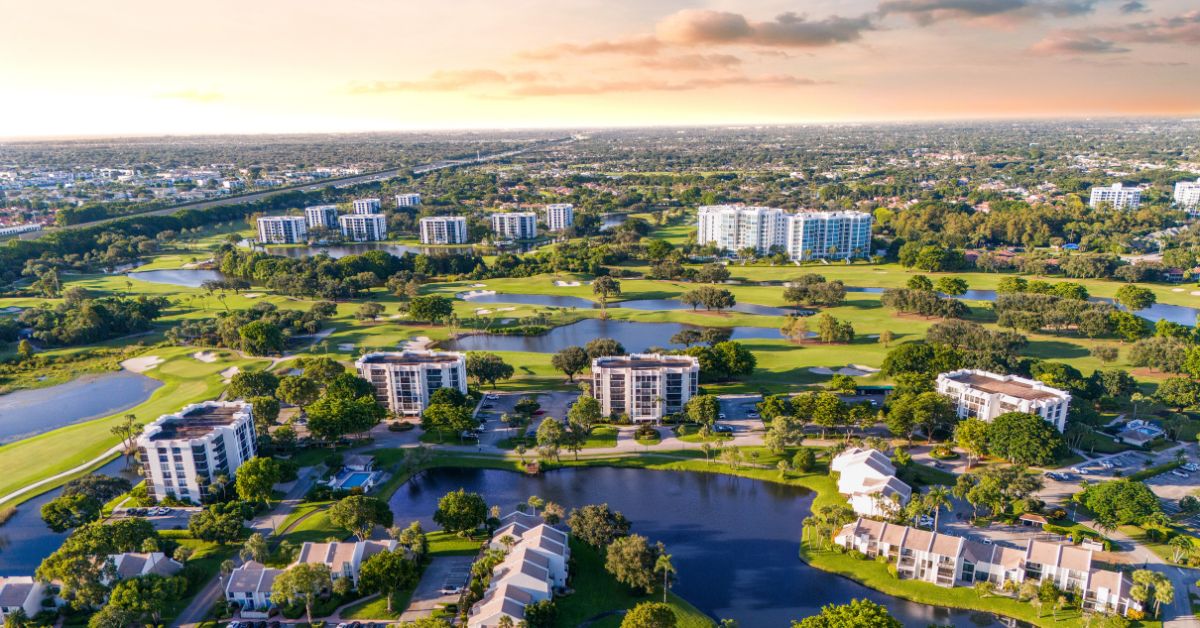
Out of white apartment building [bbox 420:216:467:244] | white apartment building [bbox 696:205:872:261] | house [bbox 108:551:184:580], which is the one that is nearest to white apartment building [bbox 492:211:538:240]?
Answer: white apartment building [bbox 420:216:467:244]

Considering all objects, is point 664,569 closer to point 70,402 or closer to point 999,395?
point 999,395

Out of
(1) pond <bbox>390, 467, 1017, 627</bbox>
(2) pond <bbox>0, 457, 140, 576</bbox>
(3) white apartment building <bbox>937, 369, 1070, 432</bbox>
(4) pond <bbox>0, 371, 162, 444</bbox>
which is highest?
(3) white apartment building <bbox>937, 369, 1070, 432</bbox>

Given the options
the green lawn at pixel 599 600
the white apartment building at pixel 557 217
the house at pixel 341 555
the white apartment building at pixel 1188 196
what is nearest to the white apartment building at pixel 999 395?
the green lawn at pixel 599 600

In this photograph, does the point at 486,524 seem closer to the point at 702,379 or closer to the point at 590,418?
the point at 590,418

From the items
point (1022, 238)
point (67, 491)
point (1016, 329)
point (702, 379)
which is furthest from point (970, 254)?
point (67, 491)

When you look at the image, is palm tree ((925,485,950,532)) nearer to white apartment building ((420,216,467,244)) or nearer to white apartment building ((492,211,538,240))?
white apartment building ((492,211,538,240))

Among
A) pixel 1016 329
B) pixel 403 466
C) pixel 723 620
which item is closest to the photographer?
pixel 723 620

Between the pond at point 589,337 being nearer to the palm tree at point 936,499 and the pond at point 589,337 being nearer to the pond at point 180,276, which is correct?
the palm tree at point 936,499
